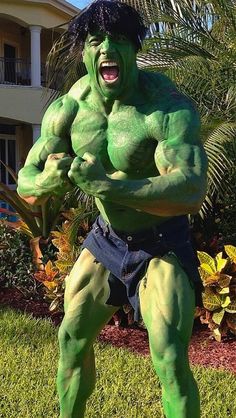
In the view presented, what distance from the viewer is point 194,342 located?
509 cm

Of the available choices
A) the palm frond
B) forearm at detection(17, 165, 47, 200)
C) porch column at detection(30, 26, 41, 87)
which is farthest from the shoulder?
porch column at detection(30, 26, 41, 87)

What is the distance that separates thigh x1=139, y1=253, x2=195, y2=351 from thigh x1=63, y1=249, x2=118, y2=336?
0.22 metres

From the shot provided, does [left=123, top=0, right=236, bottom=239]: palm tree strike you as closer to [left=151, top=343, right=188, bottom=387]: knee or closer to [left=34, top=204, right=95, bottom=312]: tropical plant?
[left=34, top=204, right=95, bottom=312]: tropical plant

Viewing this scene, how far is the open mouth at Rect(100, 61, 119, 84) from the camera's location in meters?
2.17

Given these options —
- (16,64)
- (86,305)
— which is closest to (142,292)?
(86,305)

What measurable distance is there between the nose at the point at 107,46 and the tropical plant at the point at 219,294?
3008 mm

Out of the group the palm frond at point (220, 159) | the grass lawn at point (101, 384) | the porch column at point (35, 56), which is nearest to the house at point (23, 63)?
the porch column at point (35, 56)

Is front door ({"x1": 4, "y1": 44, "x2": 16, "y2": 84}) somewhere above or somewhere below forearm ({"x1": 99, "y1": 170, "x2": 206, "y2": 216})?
below

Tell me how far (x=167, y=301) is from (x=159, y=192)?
0.45 m

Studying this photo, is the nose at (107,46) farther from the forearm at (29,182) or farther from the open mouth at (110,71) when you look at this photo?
the forearm at (29,182)

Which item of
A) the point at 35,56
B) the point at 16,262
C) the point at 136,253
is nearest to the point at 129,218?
the point at 136,253

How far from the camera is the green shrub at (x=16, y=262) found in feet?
21.2

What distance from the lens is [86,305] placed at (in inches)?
97.4

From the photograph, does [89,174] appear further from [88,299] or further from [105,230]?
[88,299]
